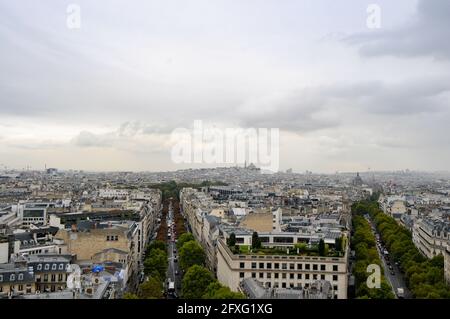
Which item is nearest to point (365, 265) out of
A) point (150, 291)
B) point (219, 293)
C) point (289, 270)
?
point (289, 270)

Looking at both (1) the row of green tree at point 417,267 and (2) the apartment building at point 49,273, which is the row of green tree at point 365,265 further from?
(2) the apartment building at point 49,273

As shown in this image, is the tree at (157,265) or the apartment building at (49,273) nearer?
the apartment building at (49,273)

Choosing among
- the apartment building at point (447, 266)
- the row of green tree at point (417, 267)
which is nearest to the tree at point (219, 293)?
the row of green tree at point (417, 267)

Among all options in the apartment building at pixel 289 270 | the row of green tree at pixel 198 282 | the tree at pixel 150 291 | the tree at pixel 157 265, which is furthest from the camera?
the tree at pixel 157 265

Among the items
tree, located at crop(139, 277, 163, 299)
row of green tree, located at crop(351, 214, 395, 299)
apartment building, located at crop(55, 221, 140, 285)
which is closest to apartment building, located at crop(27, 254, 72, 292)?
tree, located at crop(139, 277, 163, 299)

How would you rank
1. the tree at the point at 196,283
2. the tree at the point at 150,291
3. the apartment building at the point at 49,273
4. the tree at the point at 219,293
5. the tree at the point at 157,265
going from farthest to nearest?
the tree at the point at 157,265 < the tree at the point at 196,283 < the tree at the point at 150,291 < the apartment building at the point at 49,273 < the tree at the point at 219,293

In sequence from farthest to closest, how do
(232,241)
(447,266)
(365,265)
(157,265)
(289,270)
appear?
(157,265) < (365,265) < (447,266) < (232,241) < (289,270)

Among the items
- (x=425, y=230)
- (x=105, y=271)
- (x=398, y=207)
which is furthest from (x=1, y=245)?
(x=398, y=207)

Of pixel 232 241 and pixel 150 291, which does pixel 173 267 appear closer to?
pixel 232 241
